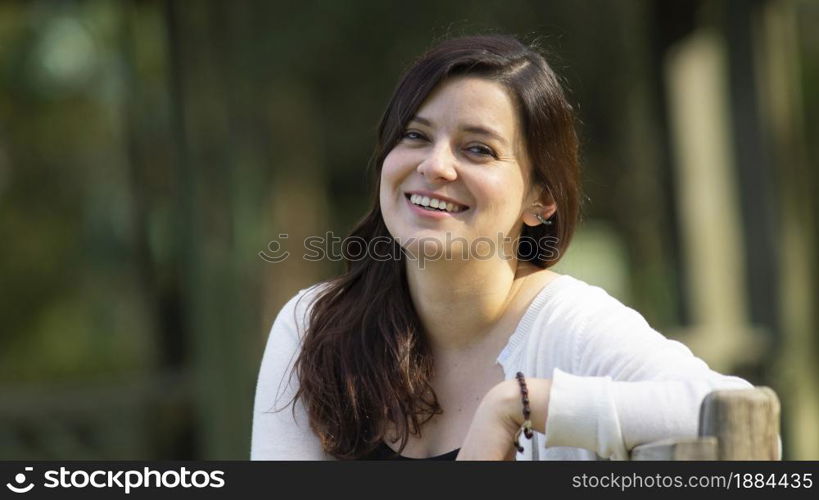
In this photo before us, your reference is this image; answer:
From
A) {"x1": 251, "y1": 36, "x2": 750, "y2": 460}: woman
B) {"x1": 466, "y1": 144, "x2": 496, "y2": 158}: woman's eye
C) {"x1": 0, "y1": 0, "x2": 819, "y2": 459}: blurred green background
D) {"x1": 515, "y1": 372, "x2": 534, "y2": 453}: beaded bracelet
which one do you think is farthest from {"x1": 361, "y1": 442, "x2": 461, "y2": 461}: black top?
{"x1": 0, "y1": 0, "x2": 819, "y2": 459}: blurred green background

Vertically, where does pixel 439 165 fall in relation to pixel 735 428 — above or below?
above

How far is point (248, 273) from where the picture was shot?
5.26m

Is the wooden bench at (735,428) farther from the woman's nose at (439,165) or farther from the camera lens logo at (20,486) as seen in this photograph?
the camera lens logo at (20,486)

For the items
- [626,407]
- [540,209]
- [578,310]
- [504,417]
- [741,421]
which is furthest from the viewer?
[540,209]

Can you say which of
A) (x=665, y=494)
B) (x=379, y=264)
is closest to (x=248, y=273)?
(x=379, y=264)

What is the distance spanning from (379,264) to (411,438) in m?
0.41

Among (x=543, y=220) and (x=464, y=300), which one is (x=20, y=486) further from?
(x=543, y=220)

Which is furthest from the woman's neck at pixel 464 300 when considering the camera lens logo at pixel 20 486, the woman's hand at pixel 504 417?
the camera lens logo at pixel 20 486

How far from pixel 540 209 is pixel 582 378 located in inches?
26.3

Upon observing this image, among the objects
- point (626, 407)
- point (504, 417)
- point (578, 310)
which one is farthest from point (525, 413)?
point (578, 310)

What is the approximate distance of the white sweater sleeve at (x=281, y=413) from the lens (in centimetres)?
271

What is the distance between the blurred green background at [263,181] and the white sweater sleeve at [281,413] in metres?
Answer: 0.95

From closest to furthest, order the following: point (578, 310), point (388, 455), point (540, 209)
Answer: point (578, 310) → point (388, 455) → point (540, 209)

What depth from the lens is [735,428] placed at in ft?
6.60
